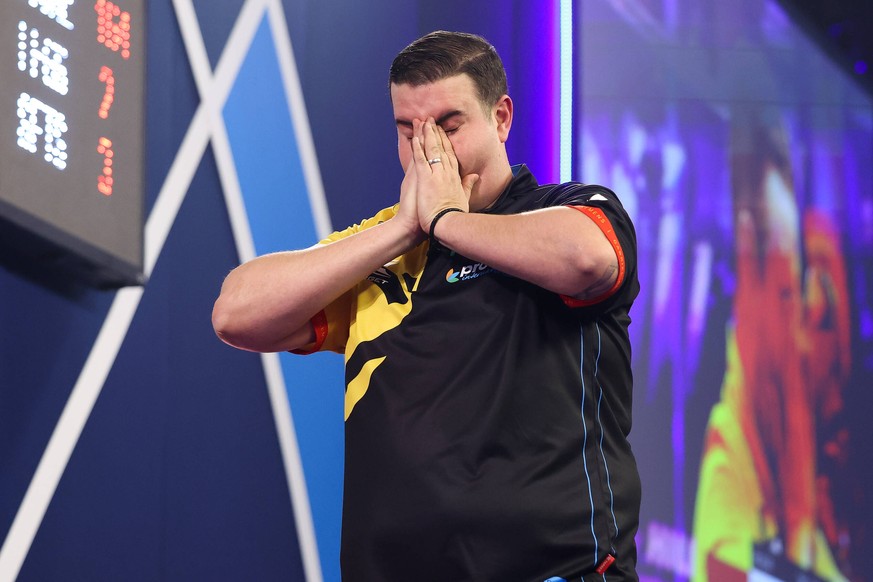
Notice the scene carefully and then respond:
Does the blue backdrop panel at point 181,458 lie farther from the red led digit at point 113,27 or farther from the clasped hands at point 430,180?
the clasped hands at point 430,180

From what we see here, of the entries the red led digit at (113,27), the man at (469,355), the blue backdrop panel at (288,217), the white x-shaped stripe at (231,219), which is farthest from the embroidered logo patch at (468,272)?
the blue backdrop panel at (288,217)

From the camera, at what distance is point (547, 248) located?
4.94 ft

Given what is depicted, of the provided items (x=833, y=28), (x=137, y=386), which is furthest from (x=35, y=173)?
(x=833, y=28)

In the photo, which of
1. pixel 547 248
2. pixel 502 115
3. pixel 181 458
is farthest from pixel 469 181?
pixel 181 458

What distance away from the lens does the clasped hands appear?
1.64 m

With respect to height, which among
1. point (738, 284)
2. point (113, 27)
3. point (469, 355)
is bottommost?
point (469, 355)

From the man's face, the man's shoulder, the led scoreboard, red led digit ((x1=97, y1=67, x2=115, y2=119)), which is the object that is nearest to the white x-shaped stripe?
the led scoreboard

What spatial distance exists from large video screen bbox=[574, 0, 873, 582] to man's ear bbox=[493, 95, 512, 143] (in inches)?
96.8

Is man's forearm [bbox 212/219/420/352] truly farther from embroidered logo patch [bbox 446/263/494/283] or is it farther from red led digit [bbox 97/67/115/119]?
red led digit [bbox 97/67/115/119]

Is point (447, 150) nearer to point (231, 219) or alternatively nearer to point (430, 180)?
point (430, 180)

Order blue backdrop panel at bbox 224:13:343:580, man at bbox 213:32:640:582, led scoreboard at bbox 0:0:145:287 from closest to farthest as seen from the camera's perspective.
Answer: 1. man at bbox 213:32:640:582
2. led scoreboard at bbox 0:0:145:287
3. blue backdrop panel at bbox 224:13:343:580

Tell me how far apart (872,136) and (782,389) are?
1.27 m

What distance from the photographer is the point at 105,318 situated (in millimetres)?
2566

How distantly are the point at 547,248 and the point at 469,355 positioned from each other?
0.19 m
